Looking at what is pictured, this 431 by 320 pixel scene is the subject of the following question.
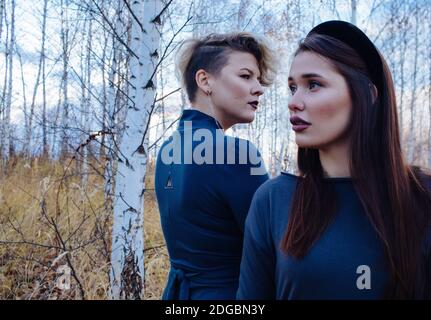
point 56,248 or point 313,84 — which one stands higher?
point 313,84

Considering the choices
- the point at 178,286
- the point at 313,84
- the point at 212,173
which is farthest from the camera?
the point at 178,286

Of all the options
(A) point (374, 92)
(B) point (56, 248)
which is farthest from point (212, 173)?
(B) point (56, 248)

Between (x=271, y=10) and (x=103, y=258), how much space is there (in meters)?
5.38

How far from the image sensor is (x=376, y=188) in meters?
1.09

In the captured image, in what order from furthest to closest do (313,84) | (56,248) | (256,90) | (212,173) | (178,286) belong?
(56,248) < (256,90) < (178,286) < (212,173) < (313,84)

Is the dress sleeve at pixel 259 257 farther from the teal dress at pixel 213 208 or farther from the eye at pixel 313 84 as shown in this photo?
the eye at pixel 313 84

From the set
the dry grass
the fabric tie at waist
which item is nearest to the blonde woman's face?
the fabric tie at waist

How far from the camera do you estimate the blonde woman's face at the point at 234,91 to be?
5.21 ft

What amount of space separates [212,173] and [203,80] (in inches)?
18.4

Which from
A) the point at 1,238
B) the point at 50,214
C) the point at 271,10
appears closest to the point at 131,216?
the point at 1,238

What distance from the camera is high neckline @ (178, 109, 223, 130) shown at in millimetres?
1519

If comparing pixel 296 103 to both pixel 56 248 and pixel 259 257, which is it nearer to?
pixel 259 257

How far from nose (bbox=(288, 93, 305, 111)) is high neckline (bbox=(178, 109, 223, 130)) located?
41 centimetres

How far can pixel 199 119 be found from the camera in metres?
1.55
